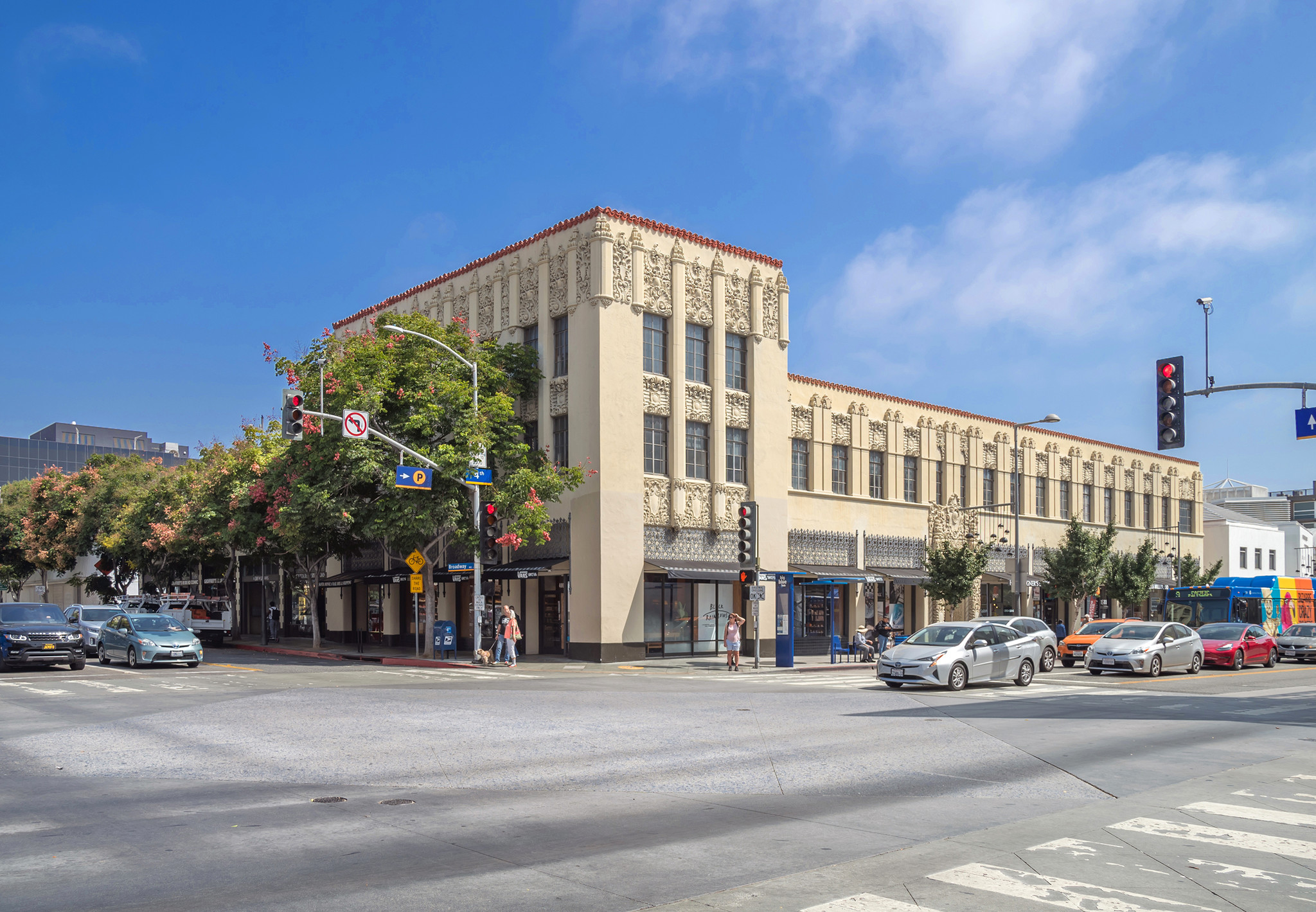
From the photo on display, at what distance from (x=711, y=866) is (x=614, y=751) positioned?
6072 millimetres

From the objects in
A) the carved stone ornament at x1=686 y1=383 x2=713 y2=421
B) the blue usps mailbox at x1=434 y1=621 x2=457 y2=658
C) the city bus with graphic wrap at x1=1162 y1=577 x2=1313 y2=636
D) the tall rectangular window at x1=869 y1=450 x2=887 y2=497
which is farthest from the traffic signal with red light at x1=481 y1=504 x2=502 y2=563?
the city bus with graphic wrap at x1=1162 y1=577 x2=1313 y2=636

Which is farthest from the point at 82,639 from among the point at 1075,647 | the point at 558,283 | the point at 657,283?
the point at 1075,647

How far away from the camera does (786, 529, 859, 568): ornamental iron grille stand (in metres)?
39.9

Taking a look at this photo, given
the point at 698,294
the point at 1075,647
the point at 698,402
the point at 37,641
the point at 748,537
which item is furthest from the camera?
the point at 698,294

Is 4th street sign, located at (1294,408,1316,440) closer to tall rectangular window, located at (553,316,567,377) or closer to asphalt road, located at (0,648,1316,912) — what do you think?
asphalt road, located at (0,648,1316,912)

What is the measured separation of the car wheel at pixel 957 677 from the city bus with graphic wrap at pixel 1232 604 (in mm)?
20931

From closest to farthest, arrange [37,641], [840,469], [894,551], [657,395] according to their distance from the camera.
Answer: [37,641] < [657,395] < [840,469] < [894,551]

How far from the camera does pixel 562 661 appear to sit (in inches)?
1308

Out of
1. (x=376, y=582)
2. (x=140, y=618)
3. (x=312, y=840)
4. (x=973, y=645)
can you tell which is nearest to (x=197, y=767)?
(x=312, y=840)

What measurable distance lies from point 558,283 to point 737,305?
653cm

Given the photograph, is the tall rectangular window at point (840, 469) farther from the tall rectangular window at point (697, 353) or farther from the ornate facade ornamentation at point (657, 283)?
the ornate facade ornamentation at point (657, 283)

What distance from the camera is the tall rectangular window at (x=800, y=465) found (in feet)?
134

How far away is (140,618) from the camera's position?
3030cm

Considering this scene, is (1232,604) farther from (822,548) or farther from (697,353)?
(697,353)
